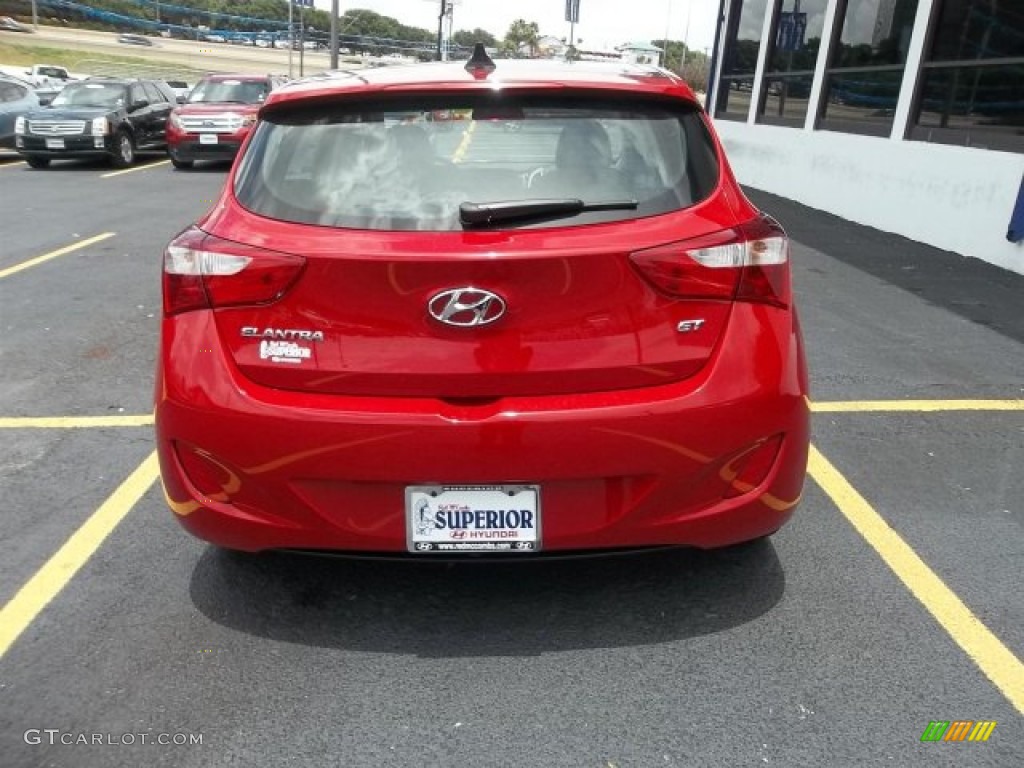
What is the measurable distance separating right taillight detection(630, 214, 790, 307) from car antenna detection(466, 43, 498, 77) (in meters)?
0.85

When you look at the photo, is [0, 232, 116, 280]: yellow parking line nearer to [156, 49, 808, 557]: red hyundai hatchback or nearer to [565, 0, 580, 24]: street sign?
[156, 49, 808, 557]: red hyundai hatchback

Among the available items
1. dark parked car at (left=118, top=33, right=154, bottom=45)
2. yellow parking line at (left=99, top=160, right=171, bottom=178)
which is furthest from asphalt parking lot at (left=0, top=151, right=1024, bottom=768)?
dark parked car at (left=118, top=33, right=154, bottom=45)

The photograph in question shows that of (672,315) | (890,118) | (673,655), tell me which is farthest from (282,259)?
(890,118)

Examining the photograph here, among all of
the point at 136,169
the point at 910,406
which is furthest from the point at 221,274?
the point at 136,169

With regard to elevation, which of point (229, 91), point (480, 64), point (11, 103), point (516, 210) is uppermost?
point (480, 64)

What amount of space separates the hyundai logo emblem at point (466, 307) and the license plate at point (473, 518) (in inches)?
17.3

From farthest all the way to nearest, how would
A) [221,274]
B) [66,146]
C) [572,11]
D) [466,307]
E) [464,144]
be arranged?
[572,11] → [66,146] → [464,144] → [221,274] → [466,307]

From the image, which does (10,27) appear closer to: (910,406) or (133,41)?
(133,41)

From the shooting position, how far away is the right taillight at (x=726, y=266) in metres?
2.36

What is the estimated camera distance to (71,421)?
14.1ft

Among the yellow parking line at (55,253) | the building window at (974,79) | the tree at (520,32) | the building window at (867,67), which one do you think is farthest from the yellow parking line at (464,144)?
the tree at (520,32)

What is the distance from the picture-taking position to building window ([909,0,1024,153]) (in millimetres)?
8375

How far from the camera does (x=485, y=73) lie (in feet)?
8.95

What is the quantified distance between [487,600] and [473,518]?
1.73ft
